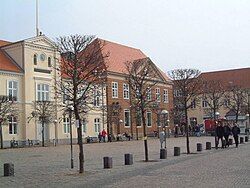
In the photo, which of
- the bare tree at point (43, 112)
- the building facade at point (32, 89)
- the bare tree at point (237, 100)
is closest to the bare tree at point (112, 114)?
the building facade at point (32, 89)

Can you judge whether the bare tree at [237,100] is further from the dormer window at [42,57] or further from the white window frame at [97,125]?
the dormer window at [42,57]

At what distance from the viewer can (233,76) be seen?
10556 centimetres

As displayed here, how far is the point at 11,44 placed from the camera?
53844mm

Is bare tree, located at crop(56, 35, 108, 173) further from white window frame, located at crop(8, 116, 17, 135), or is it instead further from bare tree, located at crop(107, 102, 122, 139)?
bare tree, located at crop(107, 102, 122, 139)

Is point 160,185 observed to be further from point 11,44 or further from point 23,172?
point 11,44

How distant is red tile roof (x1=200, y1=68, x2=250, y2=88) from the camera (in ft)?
334

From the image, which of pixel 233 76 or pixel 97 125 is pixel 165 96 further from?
pixel 233 76

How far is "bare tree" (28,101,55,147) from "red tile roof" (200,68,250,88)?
57.7m

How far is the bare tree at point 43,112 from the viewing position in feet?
160

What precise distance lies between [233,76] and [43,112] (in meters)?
67.3

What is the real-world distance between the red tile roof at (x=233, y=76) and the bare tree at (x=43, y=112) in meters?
57.7

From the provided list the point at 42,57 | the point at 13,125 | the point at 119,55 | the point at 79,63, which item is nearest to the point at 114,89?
the point at 119,55

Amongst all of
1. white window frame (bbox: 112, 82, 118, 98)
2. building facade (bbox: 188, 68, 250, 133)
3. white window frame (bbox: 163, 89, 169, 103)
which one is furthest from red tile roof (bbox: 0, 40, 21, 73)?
building facade (bbox: 188, 68, 250, 133)

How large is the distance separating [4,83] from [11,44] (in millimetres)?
6313
